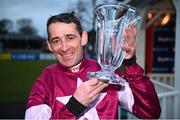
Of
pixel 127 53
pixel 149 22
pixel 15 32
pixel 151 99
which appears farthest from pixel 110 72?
pixel 15 32

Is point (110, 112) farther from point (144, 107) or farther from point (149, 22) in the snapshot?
point (149, 22)

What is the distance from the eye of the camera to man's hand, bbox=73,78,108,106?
149cm

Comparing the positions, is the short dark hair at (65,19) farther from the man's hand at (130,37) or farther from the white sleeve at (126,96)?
the white sleeve at (126,96)

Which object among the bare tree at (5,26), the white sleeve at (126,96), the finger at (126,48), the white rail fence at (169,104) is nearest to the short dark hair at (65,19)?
the finger at (126,48)

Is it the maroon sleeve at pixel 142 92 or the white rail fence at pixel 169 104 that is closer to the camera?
the maroon sleeve at pixel 142 92

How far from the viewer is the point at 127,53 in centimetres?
161

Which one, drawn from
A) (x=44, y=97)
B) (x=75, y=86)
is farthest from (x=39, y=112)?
(x=75, y=86)

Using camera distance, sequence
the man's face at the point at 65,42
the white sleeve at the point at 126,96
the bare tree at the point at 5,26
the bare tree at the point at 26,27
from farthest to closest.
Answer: the bare tree at the point at 26,27
the bare tree at the point at 5,26
the white sleeve at the point at 126,96
the man's face at the point at 65,42

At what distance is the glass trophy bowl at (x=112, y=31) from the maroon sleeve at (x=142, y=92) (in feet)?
0.21

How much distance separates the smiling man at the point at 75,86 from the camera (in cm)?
158

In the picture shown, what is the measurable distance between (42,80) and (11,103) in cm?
892

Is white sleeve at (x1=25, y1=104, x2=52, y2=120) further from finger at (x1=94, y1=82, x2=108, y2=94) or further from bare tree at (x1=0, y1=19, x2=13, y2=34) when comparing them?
bare tree at (x1=0, y1=19, x2=13, y2=34)

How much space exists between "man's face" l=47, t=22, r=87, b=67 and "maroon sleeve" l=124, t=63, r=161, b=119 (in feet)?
0.72

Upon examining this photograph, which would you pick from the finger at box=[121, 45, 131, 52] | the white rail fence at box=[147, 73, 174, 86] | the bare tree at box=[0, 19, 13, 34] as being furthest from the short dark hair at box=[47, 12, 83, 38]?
the bare tree at box=[0, 19, 13, 34]
